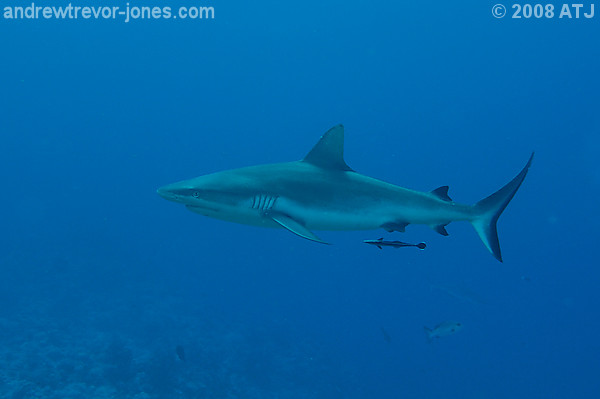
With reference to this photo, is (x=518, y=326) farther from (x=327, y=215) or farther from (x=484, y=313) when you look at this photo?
(x=327, y=215)

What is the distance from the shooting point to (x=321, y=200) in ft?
17.8

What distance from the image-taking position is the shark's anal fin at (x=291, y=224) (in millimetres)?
4630

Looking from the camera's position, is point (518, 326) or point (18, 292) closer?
point (18, 292)

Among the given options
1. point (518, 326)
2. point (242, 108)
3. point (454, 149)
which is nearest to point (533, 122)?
point (454, 149)

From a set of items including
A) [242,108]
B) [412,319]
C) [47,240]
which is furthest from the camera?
[242,108]

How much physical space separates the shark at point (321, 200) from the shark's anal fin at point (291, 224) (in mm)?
13

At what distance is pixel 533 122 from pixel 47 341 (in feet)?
230

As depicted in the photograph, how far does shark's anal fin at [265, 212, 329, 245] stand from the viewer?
4630 mm

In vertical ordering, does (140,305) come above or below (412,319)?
above

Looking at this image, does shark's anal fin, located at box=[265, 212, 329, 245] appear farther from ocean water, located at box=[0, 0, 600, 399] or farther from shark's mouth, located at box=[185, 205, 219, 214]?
ocean water, located at box=[0, 0, 600, 399]

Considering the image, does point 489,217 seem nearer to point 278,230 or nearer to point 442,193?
point 442,193

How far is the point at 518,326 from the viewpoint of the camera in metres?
38.0

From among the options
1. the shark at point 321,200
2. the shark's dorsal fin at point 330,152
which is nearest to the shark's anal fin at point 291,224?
the shark at point 321,200

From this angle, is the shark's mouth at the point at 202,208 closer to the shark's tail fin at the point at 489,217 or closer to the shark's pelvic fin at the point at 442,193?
the shark's pelvic fin at the point at 442,193
